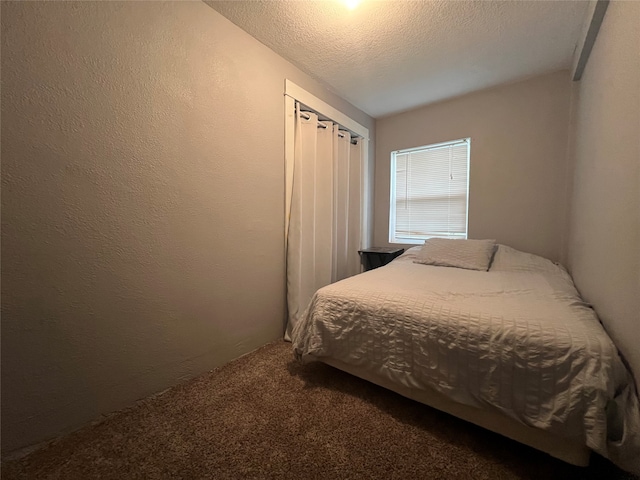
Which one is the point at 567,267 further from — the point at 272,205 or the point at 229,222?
the point at 229,222

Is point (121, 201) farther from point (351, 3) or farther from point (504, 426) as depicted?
point (504, 426)

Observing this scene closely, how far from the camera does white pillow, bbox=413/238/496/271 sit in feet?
6.98

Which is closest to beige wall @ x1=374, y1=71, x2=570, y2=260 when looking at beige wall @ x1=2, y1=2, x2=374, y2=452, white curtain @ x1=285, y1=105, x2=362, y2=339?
white curtain @ x1=285, y1=105, x2=362, y2=339

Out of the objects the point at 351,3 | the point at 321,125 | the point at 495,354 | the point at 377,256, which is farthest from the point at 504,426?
the point at 321,125

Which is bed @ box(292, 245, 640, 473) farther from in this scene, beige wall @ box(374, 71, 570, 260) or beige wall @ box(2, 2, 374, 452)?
beige wall @ box(374, 71, 570, 260)

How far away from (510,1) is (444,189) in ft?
5.20

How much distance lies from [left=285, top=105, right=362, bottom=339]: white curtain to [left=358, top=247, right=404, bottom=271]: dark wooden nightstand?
4.5 inches

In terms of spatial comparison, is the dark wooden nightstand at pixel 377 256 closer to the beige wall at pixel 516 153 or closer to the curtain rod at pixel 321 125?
the beige wall at pixel 516 153

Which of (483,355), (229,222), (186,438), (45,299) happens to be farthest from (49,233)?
(483,355)

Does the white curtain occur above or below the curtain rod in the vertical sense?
below

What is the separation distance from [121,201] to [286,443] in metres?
1.34

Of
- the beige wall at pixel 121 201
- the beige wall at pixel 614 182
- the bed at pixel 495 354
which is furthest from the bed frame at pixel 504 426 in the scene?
the beige wall at pixel 121 201

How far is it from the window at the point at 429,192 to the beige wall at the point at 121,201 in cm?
185

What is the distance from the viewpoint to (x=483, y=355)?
102 centimetres
